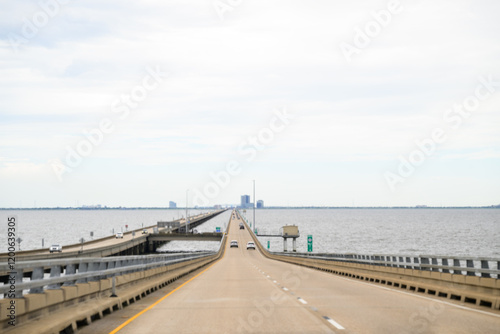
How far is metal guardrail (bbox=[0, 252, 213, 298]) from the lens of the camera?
10281 millimetres

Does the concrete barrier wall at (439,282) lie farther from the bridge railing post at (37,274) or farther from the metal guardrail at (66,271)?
the bridge railing post at (37,274)

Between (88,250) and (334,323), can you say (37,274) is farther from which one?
(88,250)

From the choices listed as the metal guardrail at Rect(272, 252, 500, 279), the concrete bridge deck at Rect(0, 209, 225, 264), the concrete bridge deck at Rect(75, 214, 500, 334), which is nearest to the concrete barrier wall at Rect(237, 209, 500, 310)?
the metal guardrail at Rect(272, 252, 500, 279)

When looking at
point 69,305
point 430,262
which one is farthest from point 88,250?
point 69,305

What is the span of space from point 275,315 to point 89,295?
453cm

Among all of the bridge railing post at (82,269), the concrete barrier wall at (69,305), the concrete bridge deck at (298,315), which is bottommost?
the concrete bridge deck at (298,315)

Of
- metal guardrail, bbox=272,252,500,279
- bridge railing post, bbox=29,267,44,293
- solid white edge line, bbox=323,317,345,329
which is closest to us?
bridge railing post, bbox=29,267,44,293

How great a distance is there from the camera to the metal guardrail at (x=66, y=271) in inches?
405

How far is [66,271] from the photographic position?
13.5 meters

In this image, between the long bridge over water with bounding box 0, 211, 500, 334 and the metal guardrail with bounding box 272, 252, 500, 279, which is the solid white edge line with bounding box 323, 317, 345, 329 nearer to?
the long bridge over water with bounding box 0, 211, 500, 334

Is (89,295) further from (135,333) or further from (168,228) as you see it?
(168,228)

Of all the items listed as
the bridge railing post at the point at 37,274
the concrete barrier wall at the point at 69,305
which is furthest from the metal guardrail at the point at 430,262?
the bridge railing post at the point at 37,274

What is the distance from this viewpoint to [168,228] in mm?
158000

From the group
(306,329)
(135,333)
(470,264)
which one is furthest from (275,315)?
(470,264)
